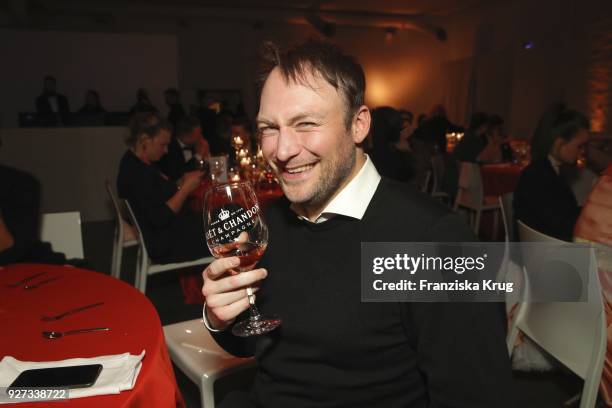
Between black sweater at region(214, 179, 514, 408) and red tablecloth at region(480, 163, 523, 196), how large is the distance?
174 inches

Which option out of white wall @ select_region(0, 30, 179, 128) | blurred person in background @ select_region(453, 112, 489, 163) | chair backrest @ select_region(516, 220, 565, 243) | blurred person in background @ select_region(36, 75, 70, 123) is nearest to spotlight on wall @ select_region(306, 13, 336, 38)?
white wall @ select_region(0, 30, 179, 128)

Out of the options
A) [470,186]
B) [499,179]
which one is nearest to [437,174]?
[499,179]

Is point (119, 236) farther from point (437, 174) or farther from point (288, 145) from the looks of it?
point (437, 174)

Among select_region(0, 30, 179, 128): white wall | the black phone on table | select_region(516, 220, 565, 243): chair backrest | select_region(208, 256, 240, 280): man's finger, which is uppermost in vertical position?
select_region(0, 30, 179, 128): white wall

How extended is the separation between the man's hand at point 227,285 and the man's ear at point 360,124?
18.3 inches

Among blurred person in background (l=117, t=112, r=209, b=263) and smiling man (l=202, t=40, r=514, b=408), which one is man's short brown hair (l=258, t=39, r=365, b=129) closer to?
smiling man (l=202, t=40, r=514, b=408)

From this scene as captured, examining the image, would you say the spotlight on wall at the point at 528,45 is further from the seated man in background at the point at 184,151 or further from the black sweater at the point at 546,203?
the black sweater at the point at 546,203

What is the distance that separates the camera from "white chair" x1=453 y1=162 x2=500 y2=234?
16.0ft

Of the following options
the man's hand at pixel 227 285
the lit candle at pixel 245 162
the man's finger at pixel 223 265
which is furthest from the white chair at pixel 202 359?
the lit candle at pixel 245 162

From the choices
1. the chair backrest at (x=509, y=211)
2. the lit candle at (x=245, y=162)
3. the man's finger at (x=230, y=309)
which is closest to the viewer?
the man's finger at (x=230, y=309)

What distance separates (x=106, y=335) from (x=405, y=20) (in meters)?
12.5

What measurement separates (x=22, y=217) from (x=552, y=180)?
2975 millimetres

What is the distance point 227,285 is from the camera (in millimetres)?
993

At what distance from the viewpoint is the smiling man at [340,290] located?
3.33ft
